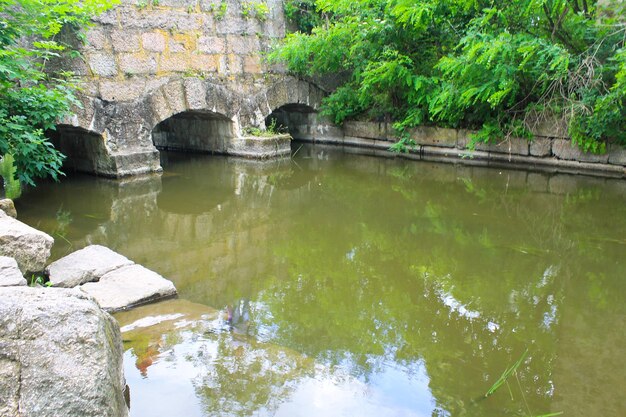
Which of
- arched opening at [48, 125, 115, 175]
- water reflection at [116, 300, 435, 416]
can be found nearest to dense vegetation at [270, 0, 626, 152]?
arched opening at [48, 125, 115, 175]

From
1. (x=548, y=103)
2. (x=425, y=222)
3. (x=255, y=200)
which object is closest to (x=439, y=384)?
(x=425, y=222)

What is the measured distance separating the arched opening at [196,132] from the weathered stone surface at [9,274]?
6.53 metres

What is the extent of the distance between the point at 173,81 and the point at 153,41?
64cm

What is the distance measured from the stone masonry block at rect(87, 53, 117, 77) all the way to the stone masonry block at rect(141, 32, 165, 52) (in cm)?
58

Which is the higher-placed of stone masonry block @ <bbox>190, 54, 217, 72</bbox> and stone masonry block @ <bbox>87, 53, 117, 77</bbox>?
stone masonry block @ <bbox>190, 54, 217, 72</bbox>

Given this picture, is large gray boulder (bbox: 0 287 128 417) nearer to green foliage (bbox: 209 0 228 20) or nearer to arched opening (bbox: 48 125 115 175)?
arched opening (bbox: 48 125 115 175)

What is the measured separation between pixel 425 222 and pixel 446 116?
3.99m

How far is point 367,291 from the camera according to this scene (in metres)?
4.00

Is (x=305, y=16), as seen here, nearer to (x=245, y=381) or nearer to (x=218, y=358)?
(x=218, y=358)

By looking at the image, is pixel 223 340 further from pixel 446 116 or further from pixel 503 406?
pixel 446 116

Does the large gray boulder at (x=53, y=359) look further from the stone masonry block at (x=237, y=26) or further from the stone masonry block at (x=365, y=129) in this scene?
the stone masonry block at (x=365, y=129)

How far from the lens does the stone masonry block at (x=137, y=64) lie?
7734 mm

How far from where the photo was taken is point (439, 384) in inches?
110

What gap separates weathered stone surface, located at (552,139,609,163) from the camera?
805 cm
